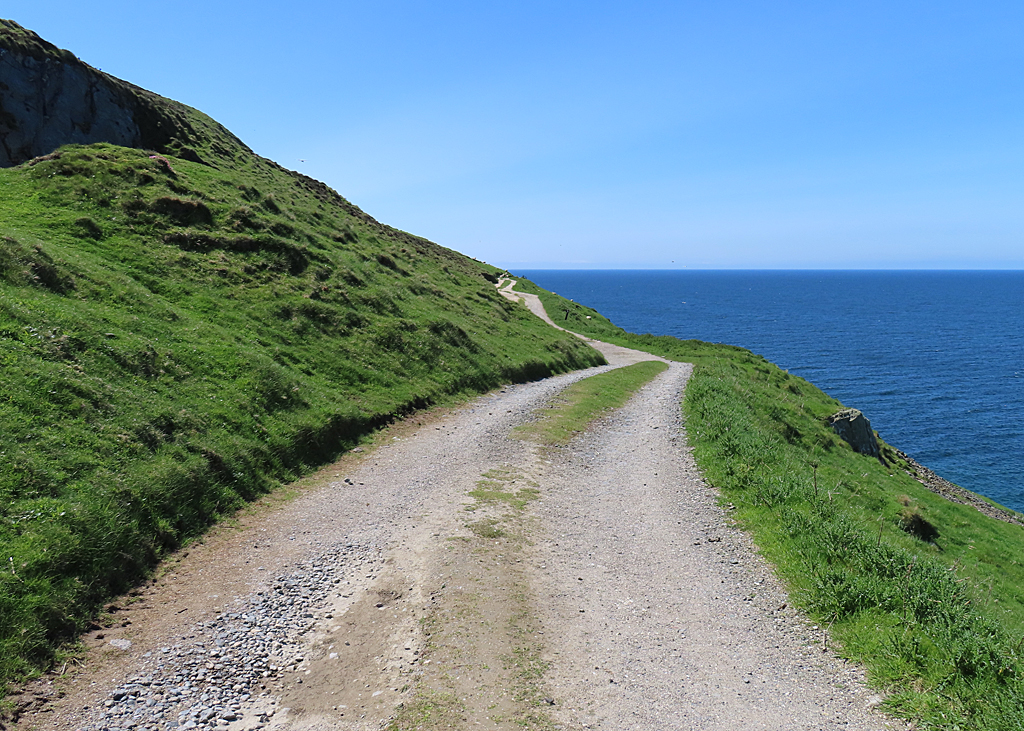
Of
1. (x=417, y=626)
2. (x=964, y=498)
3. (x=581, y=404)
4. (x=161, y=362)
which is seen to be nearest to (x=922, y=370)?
(x=964, y=498)

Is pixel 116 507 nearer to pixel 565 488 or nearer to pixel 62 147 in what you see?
pixel 565 488

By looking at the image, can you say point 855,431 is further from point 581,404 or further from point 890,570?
point 890,570

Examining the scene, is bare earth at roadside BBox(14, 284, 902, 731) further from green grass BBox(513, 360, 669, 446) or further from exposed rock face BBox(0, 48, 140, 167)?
exposed rock face BBox(0, 48, 140, 167)

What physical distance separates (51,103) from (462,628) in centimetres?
5056

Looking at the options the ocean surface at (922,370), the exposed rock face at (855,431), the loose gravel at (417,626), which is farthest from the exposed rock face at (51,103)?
the ocean surface at (922,370)

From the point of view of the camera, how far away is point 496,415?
28531mm

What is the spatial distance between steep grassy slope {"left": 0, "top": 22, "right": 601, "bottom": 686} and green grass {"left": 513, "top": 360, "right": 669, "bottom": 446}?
5444mm

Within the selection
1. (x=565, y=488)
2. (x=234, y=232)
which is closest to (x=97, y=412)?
(x=565, y=488)

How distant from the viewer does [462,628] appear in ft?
33.8

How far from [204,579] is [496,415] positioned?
17.6 m

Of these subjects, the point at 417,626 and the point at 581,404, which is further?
the point at 581,404

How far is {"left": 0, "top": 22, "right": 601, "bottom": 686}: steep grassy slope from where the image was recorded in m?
11.5

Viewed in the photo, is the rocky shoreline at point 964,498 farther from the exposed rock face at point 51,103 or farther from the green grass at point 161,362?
the exposed rock face at point 51,103

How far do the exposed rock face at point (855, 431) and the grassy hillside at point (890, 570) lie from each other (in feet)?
26.1
